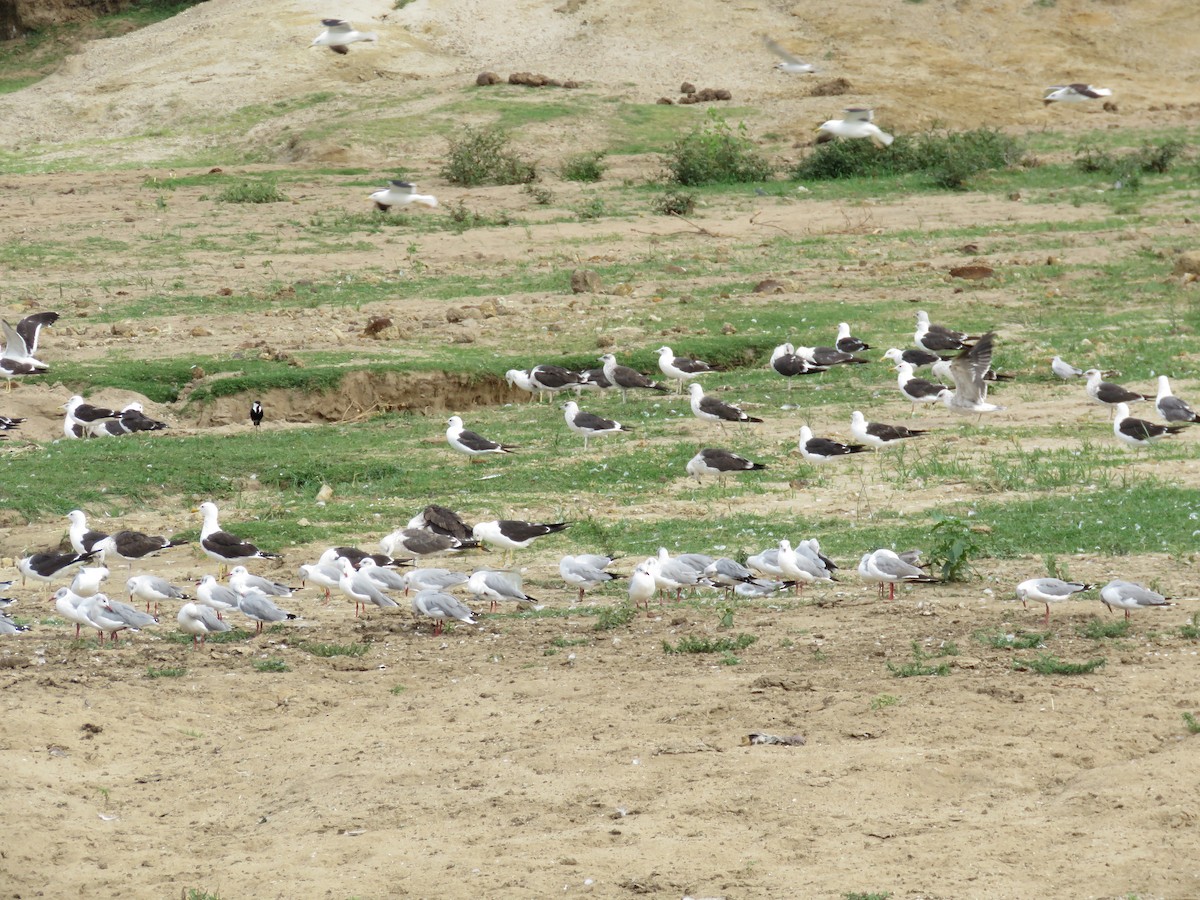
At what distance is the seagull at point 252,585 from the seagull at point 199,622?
0.82ft

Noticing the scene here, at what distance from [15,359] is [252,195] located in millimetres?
11413

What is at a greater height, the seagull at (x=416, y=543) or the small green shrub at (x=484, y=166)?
the seagull at (x=416, y=543)

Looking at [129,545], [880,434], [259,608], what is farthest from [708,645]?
[880,434]

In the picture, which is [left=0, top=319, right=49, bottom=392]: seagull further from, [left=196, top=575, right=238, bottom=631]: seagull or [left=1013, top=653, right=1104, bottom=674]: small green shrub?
[left=1013, top=653, right=1104, bottom=674]: small green shrub

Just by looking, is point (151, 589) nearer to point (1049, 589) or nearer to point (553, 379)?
point (1049, 589)

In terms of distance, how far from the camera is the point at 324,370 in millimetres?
18516

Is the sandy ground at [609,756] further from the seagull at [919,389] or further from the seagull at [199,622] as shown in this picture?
the seagull at [919,389]

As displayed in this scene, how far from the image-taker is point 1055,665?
8953mm

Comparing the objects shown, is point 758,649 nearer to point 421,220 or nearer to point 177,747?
point 177,747

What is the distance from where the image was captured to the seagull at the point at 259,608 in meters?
10.9

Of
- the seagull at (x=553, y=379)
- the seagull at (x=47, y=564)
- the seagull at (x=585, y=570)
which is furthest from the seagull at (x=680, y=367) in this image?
the seagull at (x=47, y=564)

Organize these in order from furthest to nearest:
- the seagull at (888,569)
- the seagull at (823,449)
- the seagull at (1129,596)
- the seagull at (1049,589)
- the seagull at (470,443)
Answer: the seagull at (470,443) < the seagull at (823,449) < the seagull at (888,569) < the seagull at (1049,589) < the seagull at (1129,596)

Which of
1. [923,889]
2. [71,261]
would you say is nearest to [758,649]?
[923,889]

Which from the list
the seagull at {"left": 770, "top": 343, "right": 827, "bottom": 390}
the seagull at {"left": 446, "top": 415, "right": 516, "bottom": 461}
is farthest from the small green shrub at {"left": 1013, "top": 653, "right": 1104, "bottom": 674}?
the seagull at {"left": 770, "top": 343, "right": 827, "bottom": 390}
